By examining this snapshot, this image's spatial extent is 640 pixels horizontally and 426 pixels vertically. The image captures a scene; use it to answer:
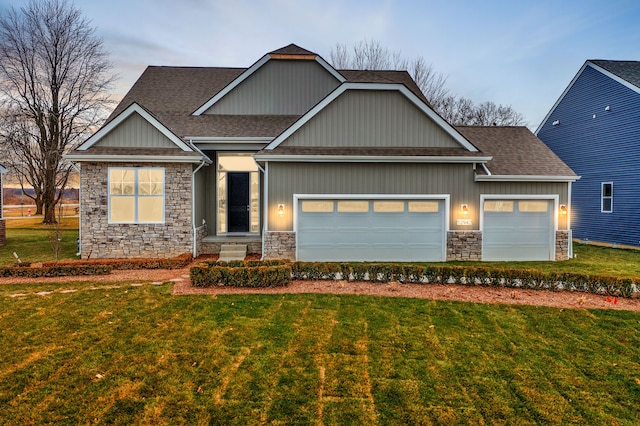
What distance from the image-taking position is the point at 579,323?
246 inches

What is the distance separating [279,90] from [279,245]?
22.2ft

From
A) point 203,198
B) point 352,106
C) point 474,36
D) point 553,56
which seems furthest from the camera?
point 553,56

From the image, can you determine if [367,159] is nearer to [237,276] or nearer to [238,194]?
[238,194]

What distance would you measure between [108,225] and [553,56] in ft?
117

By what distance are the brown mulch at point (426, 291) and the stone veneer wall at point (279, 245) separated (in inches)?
119

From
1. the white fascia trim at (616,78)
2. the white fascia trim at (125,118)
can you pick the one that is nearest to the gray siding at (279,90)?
the white fascia trim at (125,118)

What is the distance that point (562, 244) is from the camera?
12.4 m

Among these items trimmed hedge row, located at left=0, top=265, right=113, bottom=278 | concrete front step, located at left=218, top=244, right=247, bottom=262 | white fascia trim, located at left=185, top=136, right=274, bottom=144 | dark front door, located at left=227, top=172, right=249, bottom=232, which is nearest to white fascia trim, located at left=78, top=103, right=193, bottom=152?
white fascia trim, located at left=185, top=136, right=274, bottom=144

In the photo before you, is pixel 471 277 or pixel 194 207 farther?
pixel 194 207

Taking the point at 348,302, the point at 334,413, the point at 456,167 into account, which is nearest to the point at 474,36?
the point at 456,167

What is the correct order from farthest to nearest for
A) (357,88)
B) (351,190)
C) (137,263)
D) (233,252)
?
(233,252) → (351,190) → (357,88) → (137,263)

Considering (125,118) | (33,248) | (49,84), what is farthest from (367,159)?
(49,84)

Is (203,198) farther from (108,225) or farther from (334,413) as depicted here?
(334,413)

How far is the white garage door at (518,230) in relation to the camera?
1224cm
